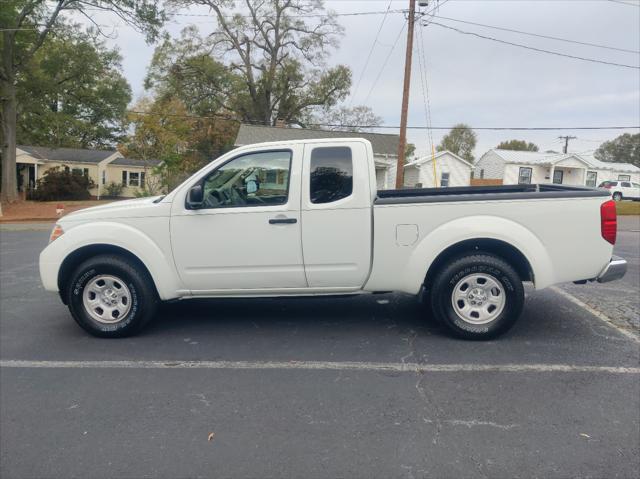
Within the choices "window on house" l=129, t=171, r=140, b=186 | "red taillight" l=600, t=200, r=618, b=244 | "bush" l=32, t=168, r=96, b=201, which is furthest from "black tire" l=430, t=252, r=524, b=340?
"window on house" l=129, t=171, r=140, b=186

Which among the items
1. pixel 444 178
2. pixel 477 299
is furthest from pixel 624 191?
pixel 477 299

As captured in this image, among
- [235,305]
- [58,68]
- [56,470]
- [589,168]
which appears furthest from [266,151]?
[589,168]

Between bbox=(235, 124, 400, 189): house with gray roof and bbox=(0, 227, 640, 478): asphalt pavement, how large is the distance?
2515 cm

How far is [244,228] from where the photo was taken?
15.9 ft

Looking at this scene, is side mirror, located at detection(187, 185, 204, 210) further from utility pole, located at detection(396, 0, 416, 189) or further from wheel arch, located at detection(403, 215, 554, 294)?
utility pole, located at detection(396, 0, 416, 189)

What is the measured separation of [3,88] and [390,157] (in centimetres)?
2152

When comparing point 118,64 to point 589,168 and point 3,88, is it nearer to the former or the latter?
point 3,88

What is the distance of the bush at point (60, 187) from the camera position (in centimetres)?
3406

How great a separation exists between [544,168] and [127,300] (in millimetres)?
42791

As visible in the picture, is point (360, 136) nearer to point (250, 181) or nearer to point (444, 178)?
point (444, 178)

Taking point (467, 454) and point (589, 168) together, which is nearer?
point (467, 454)

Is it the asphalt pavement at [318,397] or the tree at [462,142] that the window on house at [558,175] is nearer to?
the tree at [462,142]

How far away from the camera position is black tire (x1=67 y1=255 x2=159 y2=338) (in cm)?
493

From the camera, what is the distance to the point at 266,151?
4969mm
